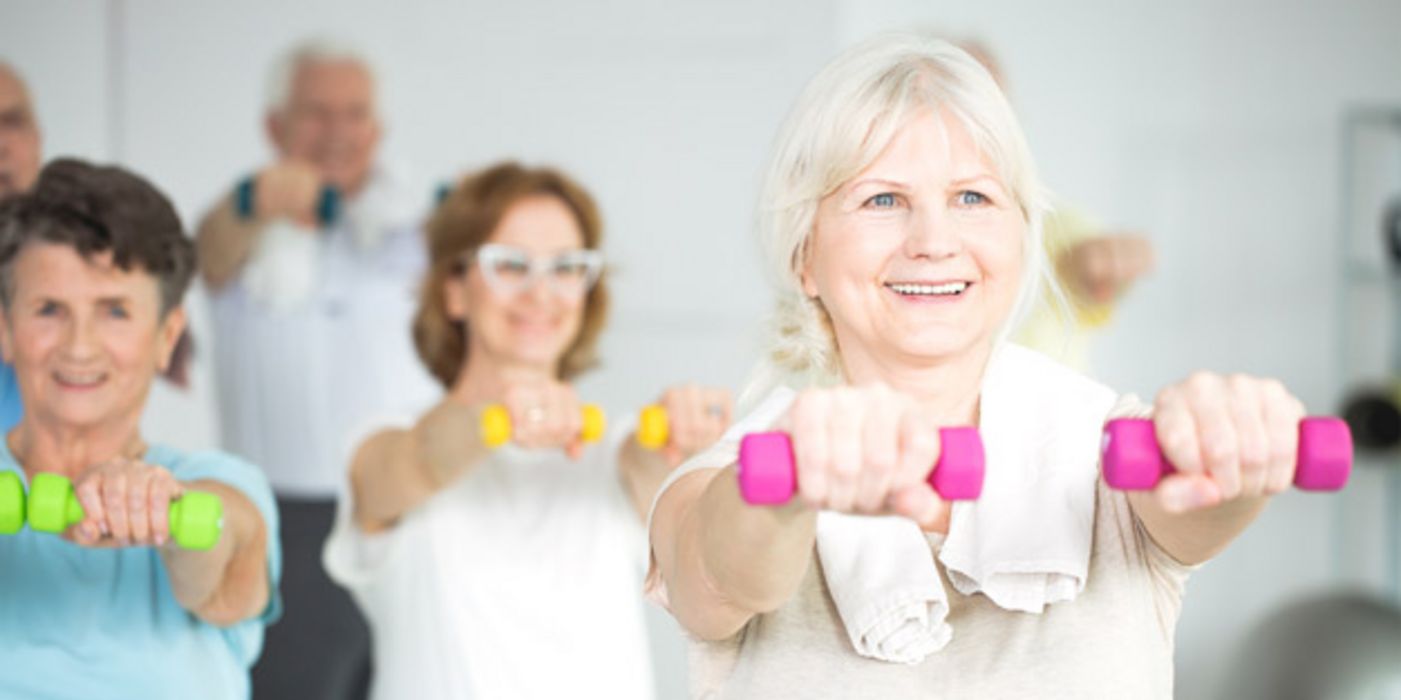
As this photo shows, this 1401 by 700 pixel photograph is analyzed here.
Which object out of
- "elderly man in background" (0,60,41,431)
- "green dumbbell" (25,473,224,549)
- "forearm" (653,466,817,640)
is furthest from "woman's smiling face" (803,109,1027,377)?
"elderly man in background" (0,60,41,431)

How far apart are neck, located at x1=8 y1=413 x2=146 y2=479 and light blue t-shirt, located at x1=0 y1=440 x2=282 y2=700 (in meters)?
0.02

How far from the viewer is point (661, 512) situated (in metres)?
1.48

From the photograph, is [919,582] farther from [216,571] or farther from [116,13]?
[116,13]

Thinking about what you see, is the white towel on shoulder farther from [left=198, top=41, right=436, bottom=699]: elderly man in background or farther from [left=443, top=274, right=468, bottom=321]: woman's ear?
[left=198, top=41, right=436, bottom=699]: elderly man in background

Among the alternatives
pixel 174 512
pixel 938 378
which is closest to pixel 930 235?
pixel 938 378

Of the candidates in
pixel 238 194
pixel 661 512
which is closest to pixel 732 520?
pixel 661 512

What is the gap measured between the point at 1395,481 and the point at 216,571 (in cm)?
365

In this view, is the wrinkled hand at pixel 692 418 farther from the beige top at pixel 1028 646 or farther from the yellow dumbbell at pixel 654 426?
the beige top at pixel 1028 646

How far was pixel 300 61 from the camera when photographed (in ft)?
13.7

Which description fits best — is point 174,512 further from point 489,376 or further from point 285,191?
point 285,191

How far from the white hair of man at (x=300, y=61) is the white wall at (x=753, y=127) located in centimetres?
13

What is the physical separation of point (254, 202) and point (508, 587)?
3.97 ft

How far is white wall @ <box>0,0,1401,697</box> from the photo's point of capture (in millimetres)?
4328

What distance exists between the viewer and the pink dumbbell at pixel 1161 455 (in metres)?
1.22
